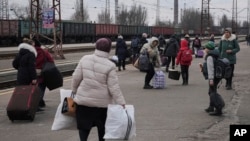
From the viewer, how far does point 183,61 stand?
50.2 ft

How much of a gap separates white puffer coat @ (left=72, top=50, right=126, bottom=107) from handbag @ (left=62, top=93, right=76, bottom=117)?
158 millimetres

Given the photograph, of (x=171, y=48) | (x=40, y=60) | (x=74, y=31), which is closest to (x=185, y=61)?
(x=171, y=48)

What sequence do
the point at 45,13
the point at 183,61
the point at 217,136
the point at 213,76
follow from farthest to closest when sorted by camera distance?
the point at 45,13 → the point at 183,61 → the point at 213,76 → the point at 217,136

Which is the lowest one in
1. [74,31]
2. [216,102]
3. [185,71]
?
[216,102]

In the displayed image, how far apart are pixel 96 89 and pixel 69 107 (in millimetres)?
458

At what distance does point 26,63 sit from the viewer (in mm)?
9570

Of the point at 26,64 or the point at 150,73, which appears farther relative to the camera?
the point at 150,73

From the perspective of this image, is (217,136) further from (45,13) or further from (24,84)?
(45,13)

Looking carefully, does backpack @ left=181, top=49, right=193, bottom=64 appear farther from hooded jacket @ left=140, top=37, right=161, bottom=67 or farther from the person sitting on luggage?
the person sitting on luggage

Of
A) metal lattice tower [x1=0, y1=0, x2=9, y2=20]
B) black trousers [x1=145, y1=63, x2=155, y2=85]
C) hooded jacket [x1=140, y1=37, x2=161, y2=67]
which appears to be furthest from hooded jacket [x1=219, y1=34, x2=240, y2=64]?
metal lattice tower [x1=0, y1=0, x2=9, y2=20]

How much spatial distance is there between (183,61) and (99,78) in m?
9.74

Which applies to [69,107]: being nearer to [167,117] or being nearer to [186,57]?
[167,117]

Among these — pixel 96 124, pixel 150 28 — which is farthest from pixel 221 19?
pixel 96 124

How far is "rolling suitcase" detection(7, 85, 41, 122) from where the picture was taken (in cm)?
905
